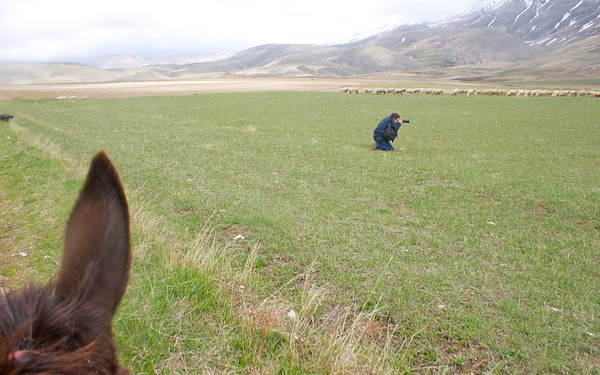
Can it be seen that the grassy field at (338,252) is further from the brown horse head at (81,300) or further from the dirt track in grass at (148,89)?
the dirt track in grass at (148,89)

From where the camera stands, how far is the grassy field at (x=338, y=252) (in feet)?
13.1

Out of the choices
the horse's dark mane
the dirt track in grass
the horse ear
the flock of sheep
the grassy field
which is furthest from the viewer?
the dirt track in grass

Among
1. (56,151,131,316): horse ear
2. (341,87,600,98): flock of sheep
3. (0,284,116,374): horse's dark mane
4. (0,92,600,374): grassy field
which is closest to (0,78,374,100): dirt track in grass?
(341,87,600,98): flock of sheep

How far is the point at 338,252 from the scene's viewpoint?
7082mm

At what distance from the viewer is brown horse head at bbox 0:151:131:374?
88cm

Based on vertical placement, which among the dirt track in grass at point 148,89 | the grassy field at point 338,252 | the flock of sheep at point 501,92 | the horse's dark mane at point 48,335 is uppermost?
the dirt track in grass at point 148,89

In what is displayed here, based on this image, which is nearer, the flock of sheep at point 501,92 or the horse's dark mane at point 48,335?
the horse's dark mane at point 48,335

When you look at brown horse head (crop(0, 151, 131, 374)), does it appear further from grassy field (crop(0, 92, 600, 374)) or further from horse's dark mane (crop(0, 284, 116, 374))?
grassy field (crop(0, 92, 600, 374))

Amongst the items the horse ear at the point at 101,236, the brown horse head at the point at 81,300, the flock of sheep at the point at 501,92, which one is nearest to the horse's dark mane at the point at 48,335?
the brown horse head at the point at 81,300

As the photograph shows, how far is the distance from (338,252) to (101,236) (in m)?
6.01

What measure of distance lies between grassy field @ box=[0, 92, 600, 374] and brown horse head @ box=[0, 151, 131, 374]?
2.35 meters

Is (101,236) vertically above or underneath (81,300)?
above

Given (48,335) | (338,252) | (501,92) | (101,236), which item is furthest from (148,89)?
(48,335)

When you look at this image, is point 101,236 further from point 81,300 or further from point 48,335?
point 48,335
